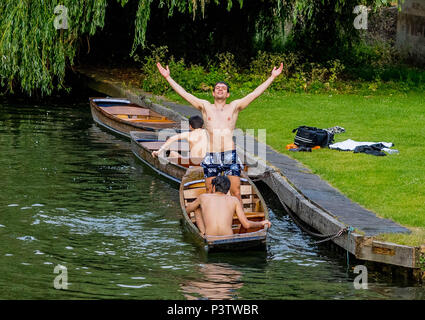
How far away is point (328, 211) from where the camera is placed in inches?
538

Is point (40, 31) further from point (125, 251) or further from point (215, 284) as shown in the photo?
point (215, 284)

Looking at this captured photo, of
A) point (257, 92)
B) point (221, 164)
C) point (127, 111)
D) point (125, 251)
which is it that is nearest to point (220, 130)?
point (221, 164)

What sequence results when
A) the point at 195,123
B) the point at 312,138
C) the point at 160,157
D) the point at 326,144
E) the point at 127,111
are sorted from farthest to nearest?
1. the point at 127,111
2. the point at 326,144
3. the point at 312,138
4. the point at 160,157
5. the point at 195,123

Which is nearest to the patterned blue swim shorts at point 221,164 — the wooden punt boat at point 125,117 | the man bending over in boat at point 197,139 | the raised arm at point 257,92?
the raised arm at point 257,92

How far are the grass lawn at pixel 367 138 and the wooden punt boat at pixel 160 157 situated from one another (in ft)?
7.21

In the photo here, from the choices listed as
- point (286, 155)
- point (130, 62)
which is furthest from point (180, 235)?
point (130, 62)

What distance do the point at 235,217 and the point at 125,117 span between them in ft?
37.8

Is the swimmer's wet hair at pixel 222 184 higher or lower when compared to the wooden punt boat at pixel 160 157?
higher

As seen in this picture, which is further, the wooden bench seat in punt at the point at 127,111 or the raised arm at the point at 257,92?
the wooden bench seat in punt at the point at 127,111

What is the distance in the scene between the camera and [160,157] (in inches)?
730

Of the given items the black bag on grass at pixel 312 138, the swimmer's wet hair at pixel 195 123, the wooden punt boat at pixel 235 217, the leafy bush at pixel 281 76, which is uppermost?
the leafy bush at pixel 281 76

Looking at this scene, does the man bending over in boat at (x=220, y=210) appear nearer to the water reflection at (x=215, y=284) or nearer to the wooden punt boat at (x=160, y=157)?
the water reflection at (x=215, y=284)

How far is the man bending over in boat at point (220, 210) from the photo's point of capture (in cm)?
1287
